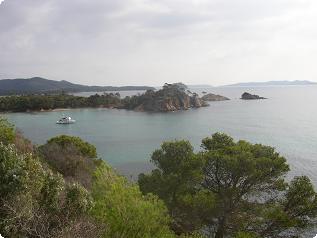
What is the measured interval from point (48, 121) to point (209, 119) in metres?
36.2

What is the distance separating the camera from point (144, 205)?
16.6m

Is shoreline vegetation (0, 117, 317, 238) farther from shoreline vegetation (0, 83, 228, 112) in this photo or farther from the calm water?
shoreline vegetation (0, 83, 228, 112)

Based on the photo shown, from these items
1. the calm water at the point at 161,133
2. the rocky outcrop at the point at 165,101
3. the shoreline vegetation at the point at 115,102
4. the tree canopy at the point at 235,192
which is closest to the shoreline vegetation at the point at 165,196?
the tree canopy at the point at 235,192

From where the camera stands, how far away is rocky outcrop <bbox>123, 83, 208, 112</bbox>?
122 m

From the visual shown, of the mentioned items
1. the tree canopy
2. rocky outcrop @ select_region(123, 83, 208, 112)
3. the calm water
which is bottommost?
the calm water

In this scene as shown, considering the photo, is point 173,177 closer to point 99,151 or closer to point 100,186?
point 100,186

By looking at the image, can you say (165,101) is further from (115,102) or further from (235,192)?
(235,192)

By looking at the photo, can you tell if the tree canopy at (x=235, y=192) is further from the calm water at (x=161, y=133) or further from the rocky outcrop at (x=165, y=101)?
the rocky outcrop at (x=165, y=101)

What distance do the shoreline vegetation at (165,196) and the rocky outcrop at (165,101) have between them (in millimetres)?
91158

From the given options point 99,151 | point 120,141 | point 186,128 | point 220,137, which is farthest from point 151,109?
point 220,137

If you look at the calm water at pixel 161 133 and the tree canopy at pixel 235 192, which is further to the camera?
the calm water at pixel 161 133

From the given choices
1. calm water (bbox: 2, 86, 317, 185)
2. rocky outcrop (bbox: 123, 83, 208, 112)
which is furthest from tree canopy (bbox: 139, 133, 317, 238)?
rocky outcrop (bbox: 123, 83, 208, 112)

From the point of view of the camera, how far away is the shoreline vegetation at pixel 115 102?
392ft

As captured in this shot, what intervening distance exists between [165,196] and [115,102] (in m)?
114
